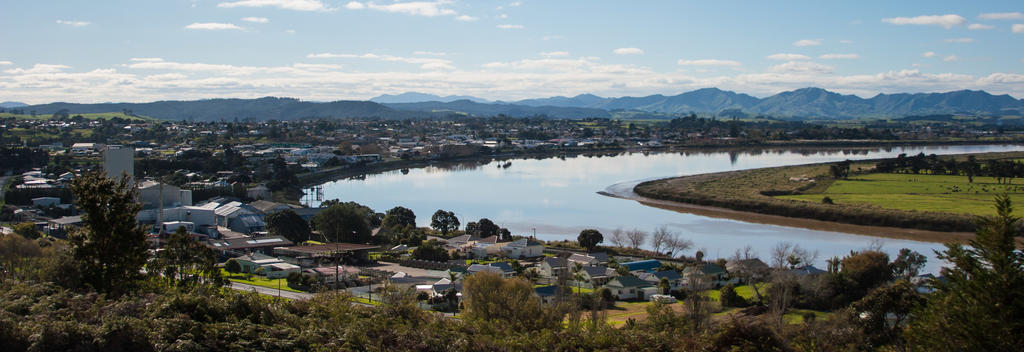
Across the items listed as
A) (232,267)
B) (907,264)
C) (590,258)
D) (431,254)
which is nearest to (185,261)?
(232,267)

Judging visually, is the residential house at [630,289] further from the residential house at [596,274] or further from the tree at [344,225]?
the tree at [344,225]

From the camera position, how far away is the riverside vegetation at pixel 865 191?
1936 cm

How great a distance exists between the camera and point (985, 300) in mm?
4512

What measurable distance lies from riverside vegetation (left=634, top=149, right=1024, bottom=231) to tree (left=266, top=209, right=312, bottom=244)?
1236cm

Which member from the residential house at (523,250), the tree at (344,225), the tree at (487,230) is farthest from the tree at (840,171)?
the tree at (344,225)

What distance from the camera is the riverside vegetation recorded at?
19359 millimetres

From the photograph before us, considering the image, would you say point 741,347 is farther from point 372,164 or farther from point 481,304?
point 372,164

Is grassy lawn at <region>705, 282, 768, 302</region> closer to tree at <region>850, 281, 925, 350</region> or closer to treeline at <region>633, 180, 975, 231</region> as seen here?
tree at <region>850, 281, 925, 350</region>

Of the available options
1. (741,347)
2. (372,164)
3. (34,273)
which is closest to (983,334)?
(741,347)

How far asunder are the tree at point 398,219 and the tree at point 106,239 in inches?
467

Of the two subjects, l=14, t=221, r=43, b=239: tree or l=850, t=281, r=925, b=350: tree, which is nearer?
l=850, t=281, r=925, b=350: tree

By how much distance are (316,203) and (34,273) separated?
17580mm

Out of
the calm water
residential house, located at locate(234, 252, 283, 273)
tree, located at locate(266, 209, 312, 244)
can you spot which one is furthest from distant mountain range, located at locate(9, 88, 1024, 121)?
residential house, located at locate(234, 252, 283, 273)

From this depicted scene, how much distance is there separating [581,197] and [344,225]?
435 inches
